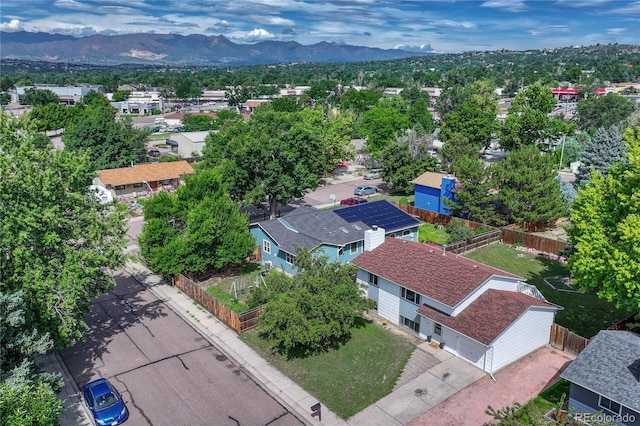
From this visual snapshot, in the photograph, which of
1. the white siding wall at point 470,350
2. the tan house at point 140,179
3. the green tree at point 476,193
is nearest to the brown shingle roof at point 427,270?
the white siding wall at point 470,350

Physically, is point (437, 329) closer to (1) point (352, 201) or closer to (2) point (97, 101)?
(1) point (352, 201)

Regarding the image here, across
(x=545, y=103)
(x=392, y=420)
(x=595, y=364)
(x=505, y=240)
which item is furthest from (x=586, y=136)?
(x=392, y=420)

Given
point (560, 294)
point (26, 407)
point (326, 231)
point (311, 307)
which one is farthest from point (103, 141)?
point (560, 294)

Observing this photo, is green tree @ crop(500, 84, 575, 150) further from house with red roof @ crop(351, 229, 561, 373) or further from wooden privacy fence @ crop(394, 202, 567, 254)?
house with red roof @ crop(351, 229, 561, 373)

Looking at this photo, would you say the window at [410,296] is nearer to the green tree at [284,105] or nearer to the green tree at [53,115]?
the green tree at [284,105]

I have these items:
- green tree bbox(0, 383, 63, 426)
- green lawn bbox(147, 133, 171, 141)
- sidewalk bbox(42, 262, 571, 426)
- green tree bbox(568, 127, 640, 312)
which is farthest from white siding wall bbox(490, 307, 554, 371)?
green lawn bbox(147, 133, 171, 141)

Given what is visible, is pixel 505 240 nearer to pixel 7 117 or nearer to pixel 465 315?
pixel 465 315
